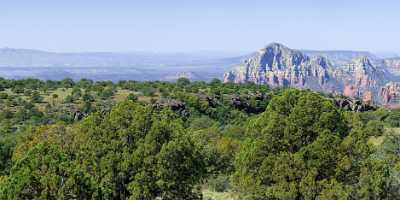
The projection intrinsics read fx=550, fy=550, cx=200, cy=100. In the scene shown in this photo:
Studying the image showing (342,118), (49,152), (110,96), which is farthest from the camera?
(110,96)

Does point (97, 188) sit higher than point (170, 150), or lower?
lower

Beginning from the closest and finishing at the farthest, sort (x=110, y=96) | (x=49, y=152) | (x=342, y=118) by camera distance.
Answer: (x=49, y=152) → (x=342, y=118) → (x=110, y=96)

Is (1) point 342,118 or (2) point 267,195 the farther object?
(1) point 342,118

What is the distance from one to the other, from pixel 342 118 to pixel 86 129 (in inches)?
545

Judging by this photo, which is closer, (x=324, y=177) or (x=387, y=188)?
(x=324, y=177)

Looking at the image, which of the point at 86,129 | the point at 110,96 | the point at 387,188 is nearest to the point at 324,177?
the point at 387,188

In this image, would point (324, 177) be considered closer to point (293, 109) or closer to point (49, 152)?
point (293, 109)

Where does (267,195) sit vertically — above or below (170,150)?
below

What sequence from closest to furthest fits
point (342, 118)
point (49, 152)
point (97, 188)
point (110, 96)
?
point (49, 152), point (97, 188), point (342, 118), point (110, 96)

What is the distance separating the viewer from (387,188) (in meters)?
31.0

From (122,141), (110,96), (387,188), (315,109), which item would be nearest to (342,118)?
(315,109)

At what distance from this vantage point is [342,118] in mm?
29562

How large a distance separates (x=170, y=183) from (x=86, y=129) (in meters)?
5.68

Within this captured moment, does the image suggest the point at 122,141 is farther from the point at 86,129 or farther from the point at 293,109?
the point at 293,109
